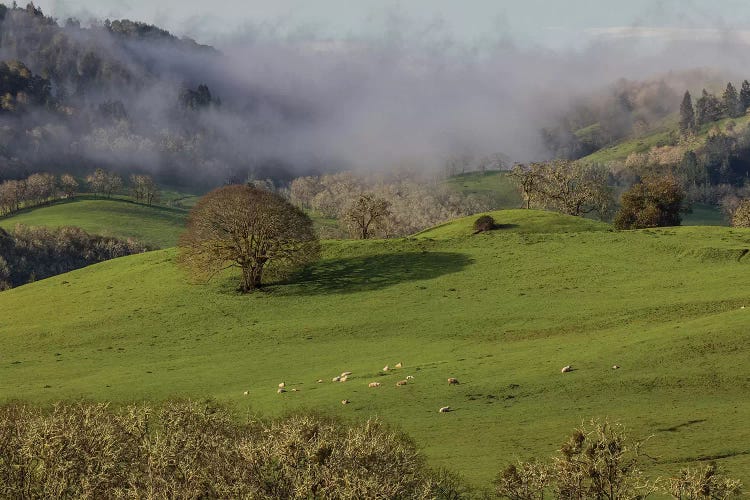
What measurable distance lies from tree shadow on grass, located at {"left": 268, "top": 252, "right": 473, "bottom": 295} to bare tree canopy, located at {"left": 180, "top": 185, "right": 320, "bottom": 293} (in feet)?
8.63

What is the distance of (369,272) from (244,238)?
13.8 meters

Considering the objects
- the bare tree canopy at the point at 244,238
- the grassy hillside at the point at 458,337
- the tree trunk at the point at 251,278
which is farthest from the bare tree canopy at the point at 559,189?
the tree trunk at the point at 251,278

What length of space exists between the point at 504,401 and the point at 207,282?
48.5 m

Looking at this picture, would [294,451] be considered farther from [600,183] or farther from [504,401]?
[600,183]

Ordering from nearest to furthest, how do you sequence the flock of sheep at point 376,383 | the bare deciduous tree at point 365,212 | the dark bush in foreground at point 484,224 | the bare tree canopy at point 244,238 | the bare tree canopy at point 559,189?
the flock of sheep at point 376,383
the bare tree canopy at point 244,238
the dark bush in foreground at point 484,224
the bare deciduous tree at point 365,212
the bare tree canopy at point 559,189

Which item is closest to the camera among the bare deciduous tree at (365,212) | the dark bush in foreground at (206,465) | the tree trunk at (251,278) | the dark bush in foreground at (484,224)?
the dark bush in foreground at (206,465)

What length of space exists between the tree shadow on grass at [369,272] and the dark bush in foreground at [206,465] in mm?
49156

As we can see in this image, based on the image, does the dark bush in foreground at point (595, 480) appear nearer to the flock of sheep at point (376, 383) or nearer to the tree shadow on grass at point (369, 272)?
the flock of sheep at point (376, 383)

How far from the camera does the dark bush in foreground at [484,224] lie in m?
98.4

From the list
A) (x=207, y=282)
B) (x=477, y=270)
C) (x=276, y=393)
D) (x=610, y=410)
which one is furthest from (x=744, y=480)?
(x=207, y=282)

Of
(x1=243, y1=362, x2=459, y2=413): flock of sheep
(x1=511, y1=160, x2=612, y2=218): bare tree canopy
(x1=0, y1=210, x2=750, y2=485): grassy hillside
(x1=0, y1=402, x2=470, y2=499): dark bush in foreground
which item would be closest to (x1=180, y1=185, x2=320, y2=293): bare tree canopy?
(x1=0, y1=210, x2=750, y2=485): grassy hillside

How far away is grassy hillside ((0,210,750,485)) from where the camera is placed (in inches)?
1410

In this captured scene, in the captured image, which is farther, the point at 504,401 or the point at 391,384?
the point at 391,384

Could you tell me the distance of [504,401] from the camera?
128ft
